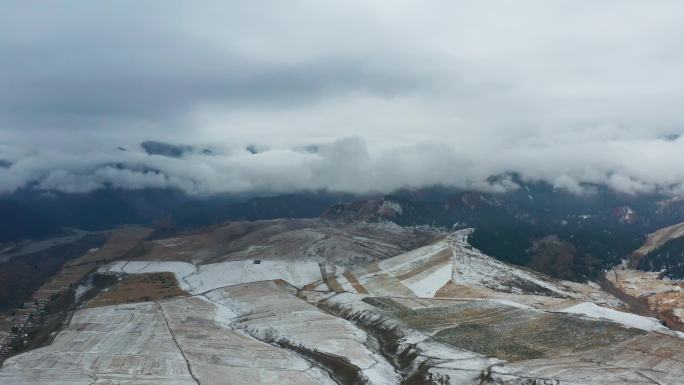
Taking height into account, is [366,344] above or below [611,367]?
below

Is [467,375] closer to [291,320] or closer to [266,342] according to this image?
[266,342]

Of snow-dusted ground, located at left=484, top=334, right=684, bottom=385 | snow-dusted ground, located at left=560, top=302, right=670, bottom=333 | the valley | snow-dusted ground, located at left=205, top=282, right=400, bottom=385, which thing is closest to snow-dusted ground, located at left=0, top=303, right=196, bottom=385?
the valley

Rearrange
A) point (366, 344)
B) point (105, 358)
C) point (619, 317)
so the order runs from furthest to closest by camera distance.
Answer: point (366, 344)
point (619, 317)
point (105, 358)

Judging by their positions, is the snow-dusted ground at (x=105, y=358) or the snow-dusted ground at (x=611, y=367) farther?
the snow-dusted ground at (x=105, y=358)

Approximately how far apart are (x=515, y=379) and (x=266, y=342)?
65.3 metres

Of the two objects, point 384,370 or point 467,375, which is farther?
point 384,370

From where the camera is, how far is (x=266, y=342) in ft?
427

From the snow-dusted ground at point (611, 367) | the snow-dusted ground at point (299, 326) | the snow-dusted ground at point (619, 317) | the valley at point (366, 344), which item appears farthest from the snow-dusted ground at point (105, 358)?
the snow-dusted ground at point (619, 317)

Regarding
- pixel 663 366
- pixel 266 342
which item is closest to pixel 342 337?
pixel 266 342

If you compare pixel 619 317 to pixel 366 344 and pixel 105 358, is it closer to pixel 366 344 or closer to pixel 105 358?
pixel 366 344

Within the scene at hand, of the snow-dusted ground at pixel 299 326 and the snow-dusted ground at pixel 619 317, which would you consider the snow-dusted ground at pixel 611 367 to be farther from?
the snow-dusted ground at pixel 299 326

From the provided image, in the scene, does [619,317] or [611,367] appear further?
[619,317]

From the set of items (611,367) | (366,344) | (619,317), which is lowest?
(366,344)

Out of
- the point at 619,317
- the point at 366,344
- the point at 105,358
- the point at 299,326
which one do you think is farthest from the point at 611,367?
the point at 105,358
